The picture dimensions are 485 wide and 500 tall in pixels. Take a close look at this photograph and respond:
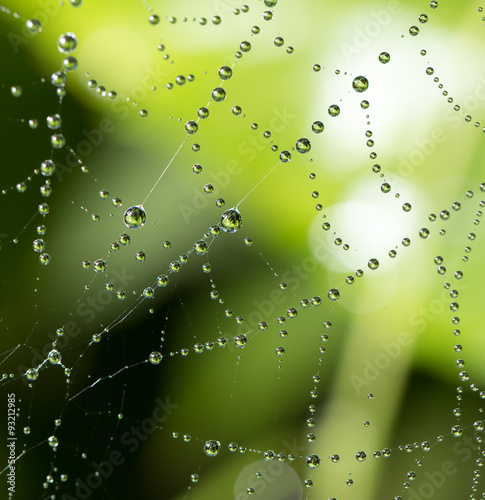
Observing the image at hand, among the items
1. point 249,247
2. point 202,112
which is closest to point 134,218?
point 202,112

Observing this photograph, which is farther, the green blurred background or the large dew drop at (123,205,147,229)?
the green blurred background

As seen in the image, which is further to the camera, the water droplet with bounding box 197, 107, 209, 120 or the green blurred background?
the green blurred background

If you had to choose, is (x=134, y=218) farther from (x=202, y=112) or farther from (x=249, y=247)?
(x=249, y=247)

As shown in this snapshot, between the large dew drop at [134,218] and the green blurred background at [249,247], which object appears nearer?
the large dew drop at [134,218]

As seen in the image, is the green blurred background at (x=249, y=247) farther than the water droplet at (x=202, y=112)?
Yes

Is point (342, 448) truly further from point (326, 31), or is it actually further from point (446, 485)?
point (326, 31)

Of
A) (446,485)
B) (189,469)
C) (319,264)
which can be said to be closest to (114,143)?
(319,264)

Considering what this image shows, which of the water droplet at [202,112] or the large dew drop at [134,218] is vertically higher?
the water droplet at [202,112]

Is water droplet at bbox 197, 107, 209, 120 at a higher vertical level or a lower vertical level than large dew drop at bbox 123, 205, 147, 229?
higher
